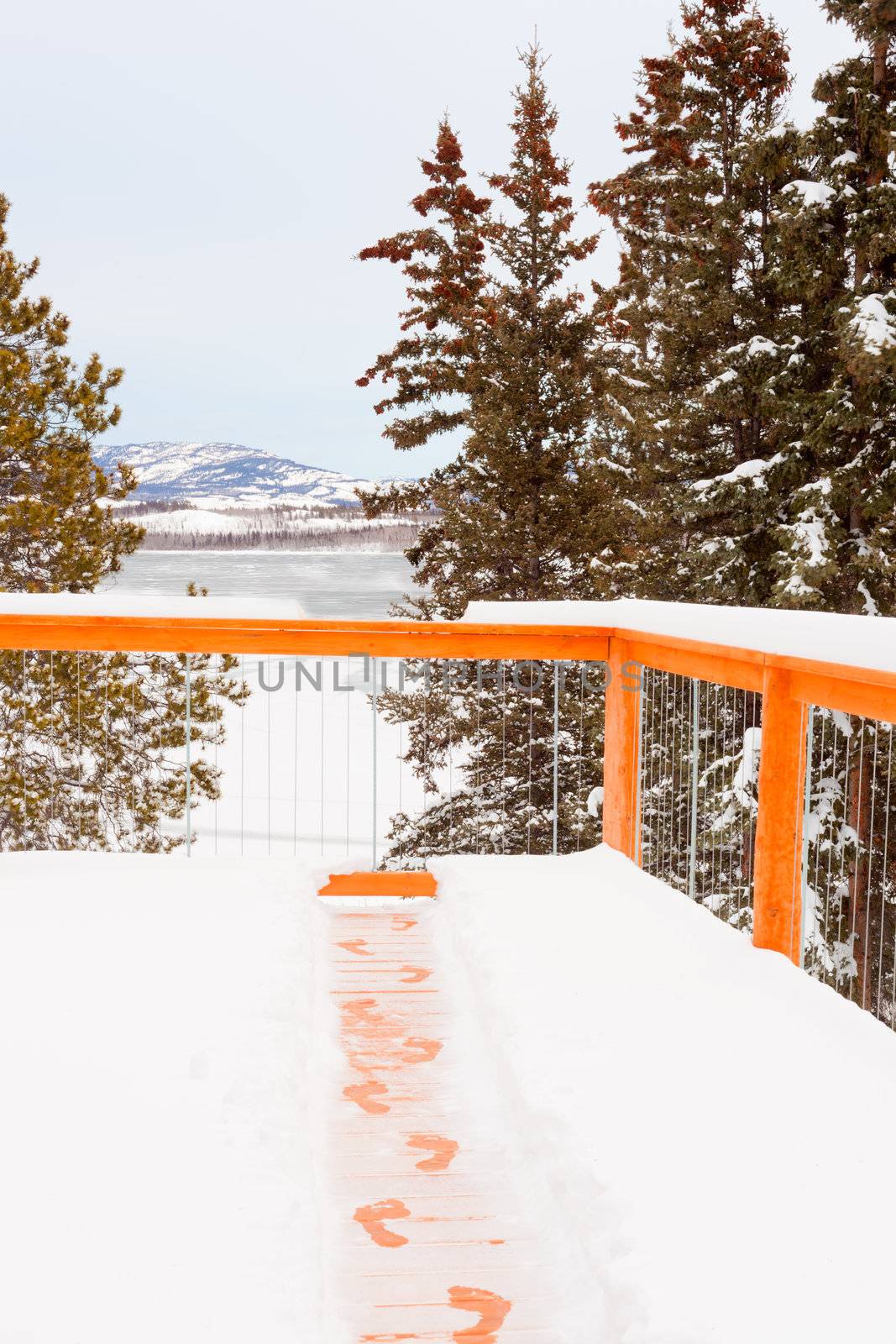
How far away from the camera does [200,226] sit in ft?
99.3

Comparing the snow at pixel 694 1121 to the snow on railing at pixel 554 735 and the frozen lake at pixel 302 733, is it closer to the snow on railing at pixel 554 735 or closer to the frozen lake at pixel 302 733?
the snow on railing at pixel 554 735

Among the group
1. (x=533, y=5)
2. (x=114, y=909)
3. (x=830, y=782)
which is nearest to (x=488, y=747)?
(x=830, y=782)

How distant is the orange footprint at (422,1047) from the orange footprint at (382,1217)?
2.11 feet

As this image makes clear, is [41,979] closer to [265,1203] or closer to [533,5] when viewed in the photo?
[265,1203]

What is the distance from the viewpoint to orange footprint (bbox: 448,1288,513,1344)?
1.77 m

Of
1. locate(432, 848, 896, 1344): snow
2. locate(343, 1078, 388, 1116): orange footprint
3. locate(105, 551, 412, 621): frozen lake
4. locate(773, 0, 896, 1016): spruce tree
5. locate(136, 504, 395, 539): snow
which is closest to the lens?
locate(432, 848, 896, 1344): snow

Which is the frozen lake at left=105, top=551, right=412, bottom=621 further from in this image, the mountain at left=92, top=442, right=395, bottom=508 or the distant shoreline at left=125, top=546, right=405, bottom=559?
the mountain at left=92, top=442, right=395, bottom=508

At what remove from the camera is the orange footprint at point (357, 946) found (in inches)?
144

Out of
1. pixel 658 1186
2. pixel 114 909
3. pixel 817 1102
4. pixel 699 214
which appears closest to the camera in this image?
pixel 658 1186

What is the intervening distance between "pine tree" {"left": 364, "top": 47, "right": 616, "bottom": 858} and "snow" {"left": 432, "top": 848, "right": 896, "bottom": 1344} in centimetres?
927

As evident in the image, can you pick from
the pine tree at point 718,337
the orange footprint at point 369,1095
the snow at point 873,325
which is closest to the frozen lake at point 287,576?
the pine tree at point 718,337

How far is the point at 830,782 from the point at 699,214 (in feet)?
20.2

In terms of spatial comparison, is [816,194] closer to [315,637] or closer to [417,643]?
[417,643]

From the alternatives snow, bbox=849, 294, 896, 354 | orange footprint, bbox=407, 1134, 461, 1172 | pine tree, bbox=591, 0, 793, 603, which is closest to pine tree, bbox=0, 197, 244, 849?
pine tree, bbox=591, 0, 793, 603
